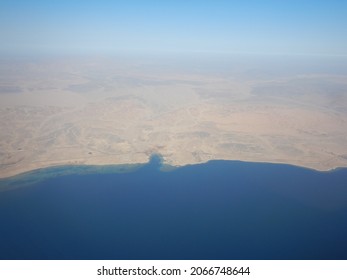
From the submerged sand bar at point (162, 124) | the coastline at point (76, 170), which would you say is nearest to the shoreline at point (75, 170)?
the coastline at point (76, 170)

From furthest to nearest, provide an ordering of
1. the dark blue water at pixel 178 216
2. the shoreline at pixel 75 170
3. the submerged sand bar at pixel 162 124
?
the submerged sand bar at pixel 162 124 < the shoreline at pixel 75 170 < the dark blue water at pixel 178 216

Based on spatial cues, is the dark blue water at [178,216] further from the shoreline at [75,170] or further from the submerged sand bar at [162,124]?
the submerged sand bar at [162,124]

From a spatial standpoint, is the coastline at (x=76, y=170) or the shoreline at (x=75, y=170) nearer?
the coastline at (x=76, y=170)

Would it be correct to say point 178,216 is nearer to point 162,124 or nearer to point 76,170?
point 76,170

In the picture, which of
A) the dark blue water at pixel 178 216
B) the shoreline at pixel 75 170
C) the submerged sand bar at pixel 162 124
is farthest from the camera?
the submerged sand bar at pixel 162 124

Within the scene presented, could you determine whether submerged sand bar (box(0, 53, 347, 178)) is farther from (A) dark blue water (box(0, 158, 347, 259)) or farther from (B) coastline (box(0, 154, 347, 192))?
(A) dark blue water (box(0, 158, 347, 259))
